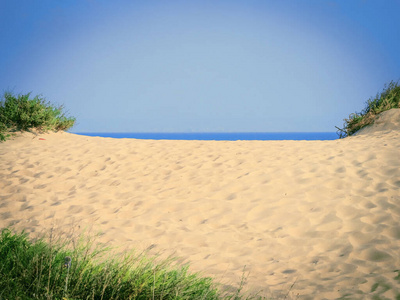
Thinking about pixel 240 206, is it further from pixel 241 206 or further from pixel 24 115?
pixel 24 115

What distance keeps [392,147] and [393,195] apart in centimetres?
273

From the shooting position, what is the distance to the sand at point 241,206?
3.27m

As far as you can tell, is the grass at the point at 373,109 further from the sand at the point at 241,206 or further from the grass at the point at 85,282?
the grass at the point at 85,282

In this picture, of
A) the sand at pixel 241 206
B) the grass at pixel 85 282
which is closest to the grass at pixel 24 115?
the sand at pixel 241 206

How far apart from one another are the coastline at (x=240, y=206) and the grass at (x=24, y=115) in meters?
1.51

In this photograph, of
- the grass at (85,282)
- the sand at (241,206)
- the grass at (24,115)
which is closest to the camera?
the grass at (85,282)

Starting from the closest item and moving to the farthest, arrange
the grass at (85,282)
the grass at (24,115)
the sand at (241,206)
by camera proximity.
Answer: the grass at (85,282) → the sand at (241,206) → the grass at (24,115)

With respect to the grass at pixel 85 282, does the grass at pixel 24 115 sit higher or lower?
higher

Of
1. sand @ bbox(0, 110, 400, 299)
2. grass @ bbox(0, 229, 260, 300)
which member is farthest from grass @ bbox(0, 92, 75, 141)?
grass @ bbox(0, 229, 260, 300)

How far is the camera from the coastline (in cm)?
332

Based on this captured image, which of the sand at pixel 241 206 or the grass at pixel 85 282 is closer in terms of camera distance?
the grass at pixel 85 282

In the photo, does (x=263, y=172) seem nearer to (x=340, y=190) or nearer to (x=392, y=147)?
(x=340, y=190)

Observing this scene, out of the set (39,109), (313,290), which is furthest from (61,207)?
(39,109)

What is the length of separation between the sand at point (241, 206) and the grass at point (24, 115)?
151cm
